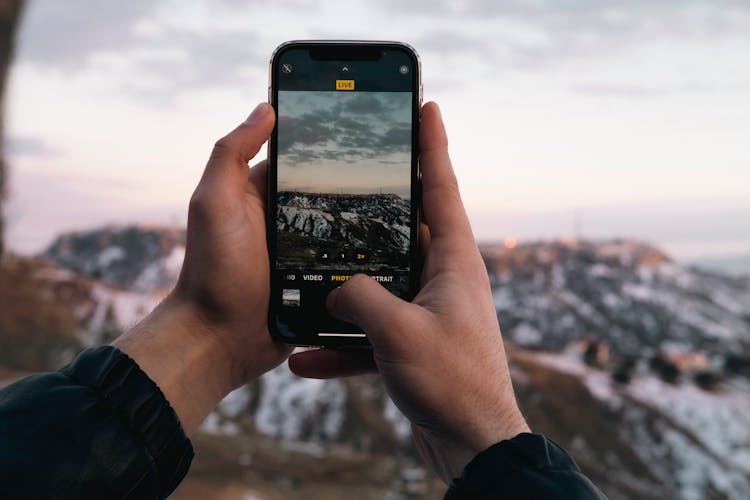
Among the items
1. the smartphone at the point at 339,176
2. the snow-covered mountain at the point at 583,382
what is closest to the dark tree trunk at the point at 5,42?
the snow-covered mountain at the point at 583,382

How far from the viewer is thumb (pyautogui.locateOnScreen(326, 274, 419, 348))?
5.73 feet

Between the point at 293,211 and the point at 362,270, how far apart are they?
0.31 metres

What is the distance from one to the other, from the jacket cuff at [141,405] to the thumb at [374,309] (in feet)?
1.76

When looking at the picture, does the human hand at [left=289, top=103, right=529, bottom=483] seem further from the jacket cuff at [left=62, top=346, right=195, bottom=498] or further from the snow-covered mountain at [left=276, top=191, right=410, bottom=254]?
the jacket cuff at [left=62, top=346, right=195, bottom=498]

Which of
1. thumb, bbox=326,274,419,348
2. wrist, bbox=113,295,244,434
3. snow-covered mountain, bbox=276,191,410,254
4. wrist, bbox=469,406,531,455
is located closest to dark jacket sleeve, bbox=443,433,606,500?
wrist, bbox=469,406,531,455

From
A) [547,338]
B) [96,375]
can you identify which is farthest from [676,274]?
[96,375]

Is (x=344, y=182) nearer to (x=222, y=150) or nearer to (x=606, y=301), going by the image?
(x=222, y=150)

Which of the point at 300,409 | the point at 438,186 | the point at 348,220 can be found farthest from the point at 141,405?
the point at 300,409

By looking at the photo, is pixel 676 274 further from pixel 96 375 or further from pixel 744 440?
pixel 96 375

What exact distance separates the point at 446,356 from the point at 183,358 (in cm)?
81

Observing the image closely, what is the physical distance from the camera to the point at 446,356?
1745mm

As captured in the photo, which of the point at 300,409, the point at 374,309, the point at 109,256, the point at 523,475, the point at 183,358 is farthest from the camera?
the point at 109,256

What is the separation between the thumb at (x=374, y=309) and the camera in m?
1.75

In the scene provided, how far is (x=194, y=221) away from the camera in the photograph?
2.07m
